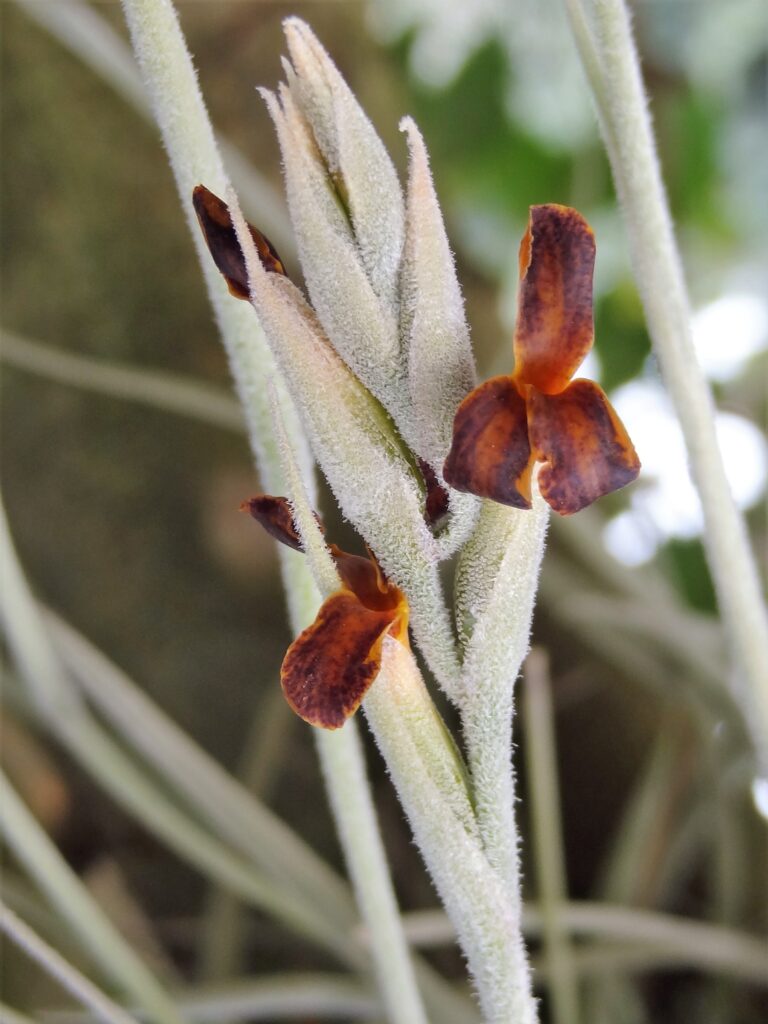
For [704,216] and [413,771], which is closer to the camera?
[413,771]

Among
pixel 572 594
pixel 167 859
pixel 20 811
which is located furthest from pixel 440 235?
pixel 167 859

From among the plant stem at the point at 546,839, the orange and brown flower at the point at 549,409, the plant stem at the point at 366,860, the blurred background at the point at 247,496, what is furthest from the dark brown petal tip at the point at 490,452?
the blurred background at the point at 247,496

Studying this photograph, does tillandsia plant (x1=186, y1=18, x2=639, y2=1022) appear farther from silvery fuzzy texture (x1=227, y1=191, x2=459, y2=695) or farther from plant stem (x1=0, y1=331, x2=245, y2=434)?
plant stem (x1=0, y1=331, x2=245, y2=434)

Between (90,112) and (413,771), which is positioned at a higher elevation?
(90,112)

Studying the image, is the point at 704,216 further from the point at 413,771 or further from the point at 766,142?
the point at 413,771

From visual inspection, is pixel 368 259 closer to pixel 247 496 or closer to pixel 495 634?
pixel 495 634

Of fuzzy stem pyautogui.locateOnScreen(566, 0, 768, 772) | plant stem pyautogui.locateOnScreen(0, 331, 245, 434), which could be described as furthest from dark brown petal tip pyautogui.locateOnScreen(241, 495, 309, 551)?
plant stem pyautogui.locateOnScreen(0, 331, 245, 434)

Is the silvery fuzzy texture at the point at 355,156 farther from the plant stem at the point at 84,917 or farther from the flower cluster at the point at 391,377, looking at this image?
the plant stem at the point at 84,917
